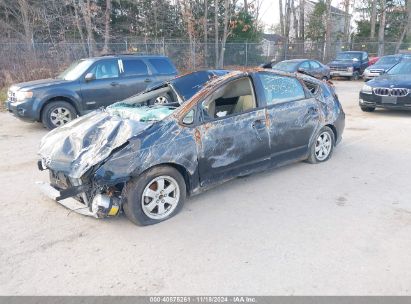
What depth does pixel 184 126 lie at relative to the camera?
4.30m

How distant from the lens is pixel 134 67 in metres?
9.92

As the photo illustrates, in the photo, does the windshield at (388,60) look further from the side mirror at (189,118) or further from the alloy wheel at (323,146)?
the side mirror at (189,118)

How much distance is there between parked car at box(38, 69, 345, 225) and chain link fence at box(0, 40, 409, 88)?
41.6 feet

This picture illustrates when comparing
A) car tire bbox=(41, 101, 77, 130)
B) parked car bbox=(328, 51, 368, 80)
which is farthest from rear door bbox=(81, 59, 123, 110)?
parked car bbox=(328, 51, 368, 80)

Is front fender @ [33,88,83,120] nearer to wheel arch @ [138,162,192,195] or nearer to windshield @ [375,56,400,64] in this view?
wheel arch @ [138,162,192,195]

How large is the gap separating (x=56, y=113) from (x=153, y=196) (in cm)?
574

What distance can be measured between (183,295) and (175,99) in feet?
10.2

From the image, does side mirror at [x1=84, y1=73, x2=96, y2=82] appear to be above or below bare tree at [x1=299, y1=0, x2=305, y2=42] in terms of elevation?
below

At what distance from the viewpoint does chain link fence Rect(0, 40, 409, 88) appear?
1659cm

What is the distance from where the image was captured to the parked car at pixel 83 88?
8.57m

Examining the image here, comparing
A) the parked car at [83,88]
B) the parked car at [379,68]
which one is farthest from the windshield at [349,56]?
the parked car at [83,88]

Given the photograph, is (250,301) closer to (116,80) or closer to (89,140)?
(89,140)

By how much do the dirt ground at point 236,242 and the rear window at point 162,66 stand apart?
5388mm

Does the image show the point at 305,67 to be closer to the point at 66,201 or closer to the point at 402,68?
the point at 402,68
